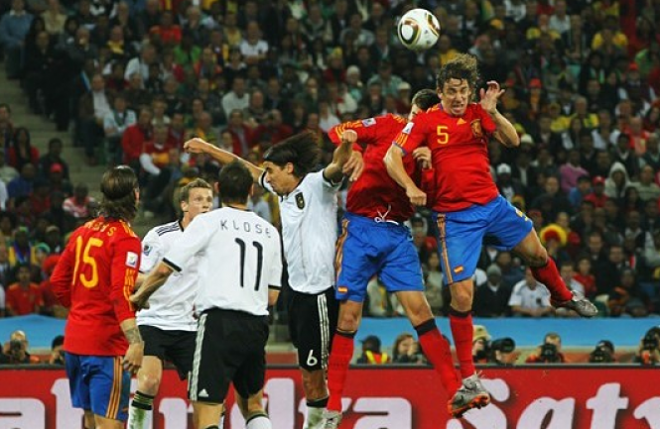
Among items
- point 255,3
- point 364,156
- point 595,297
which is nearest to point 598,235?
point 595,297

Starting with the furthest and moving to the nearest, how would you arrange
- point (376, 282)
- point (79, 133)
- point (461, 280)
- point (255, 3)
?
point (255, 3), point (79, 133), point (376, 282), point (461, 280)

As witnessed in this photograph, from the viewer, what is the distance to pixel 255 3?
2373 cm

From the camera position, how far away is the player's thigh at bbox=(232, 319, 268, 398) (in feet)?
35.0

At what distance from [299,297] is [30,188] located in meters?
8.99

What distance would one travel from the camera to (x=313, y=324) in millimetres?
12117

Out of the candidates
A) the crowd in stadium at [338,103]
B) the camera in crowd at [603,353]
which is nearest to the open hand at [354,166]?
the camera in crowd at [603,353]

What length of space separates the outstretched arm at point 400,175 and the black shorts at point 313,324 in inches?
42.4

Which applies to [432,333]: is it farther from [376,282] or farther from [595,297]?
[595,297]

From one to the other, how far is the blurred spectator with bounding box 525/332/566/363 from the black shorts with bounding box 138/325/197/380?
4.91m

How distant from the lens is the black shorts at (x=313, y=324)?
39.7 feet

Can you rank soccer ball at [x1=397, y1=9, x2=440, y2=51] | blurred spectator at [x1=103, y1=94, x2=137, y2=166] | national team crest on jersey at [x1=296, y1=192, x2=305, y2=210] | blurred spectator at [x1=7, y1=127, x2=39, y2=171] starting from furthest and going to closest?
blurred spectator at [x1=103, y1=94, x2=137, y2=166], blurred spectator at [x1=7, y1=127, x2=39, y2=171], soccer ball at [x1=397, y1=9, x2=440, y2=51], national team crest on jersey at [x1=296, y1=192, x2=305, y2=210]

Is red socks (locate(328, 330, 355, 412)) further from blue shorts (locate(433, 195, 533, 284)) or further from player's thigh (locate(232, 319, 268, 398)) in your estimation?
player's thigh (locate(232, 319, 268, 398))

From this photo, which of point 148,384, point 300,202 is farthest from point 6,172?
point 300,202

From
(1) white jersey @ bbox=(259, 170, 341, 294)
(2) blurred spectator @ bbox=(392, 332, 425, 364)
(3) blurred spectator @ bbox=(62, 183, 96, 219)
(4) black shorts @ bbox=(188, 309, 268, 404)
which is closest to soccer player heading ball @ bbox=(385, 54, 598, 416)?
(1) white jersey @ bbox=(259, 170, 341, 294)
